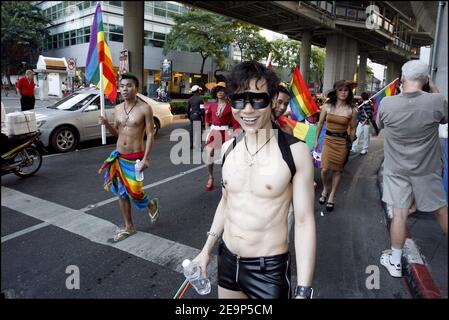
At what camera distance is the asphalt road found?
288 centimetres

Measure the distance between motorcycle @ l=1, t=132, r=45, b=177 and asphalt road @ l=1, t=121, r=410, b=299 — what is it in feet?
0.57

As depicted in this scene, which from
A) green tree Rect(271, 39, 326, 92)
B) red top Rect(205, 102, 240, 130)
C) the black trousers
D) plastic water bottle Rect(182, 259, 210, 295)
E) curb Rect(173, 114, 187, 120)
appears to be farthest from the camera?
green tree Rect(271, 39, 326, 92)

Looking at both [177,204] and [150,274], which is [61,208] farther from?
[150,274]

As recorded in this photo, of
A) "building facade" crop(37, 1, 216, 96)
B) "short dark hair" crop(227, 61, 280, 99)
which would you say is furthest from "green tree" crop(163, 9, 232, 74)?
"short dark hair" crop(227, 61, 280, 99)

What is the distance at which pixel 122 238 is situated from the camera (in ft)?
12.6

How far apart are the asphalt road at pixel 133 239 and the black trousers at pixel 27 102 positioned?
290 centimetres

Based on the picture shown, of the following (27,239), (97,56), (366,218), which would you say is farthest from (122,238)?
(366,218)

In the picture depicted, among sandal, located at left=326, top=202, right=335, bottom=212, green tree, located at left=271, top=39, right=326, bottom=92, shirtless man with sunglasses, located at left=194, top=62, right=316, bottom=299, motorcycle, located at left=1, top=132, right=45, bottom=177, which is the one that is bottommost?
sandal, located at left=326, top=202, right=335, bottom=212

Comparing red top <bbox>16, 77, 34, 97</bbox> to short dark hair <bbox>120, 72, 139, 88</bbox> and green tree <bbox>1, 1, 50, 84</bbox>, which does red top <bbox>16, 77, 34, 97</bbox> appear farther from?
green tree <bbox>1, 1, 50, 84</bbox>

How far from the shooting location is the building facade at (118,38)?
1.56m

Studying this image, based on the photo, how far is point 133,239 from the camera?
3.85 m

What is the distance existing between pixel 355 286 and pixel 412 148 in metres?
1.27

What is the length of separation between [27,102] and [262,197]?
8.96 metres

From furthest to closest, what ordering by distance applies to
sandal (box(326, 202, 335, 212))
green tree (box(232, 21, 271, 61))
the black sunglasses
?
sandal (box(326, 202, 335, 212)), green tree (box(232, 21, 271, 61)), the black sunglasses
